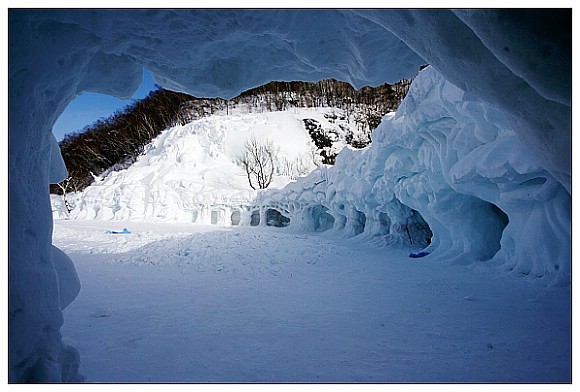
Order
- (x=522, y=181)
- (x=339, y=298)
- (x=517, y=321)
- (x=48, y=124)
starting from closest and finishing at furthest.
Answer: (x=48, y=124)
(x=517, y=321)
(x=339, y=298)
(x=522, y=181)

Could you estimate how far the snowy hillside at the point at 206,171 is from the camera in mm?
20516

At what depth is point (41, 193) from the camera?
73.3 inches

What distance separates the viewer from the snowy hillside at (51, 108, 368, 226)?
20516mm

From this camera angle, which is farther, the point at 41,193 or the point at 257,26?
the point at 257,26

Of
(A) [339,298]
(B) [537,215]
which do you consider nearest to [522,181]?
(B) [537,215]

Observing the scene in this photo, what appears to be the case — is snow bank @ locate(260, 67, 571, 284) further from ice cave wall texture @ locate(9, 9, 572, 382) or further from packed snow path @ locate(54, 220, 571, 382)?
packed snow path @ locate(54, 220, 571, 382)

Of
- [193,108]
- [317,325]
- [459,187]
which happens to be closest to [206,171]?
[193,108]

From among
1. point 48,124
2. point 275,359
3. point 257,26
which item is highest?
point 257,26

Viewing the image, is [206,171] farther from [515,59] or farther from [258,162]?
[515,59]

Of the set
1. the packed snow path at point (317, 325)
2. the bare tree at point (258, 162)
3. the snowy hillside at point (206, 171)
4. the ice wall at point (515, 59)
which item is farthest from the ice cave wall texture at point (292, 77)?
the bare tree at point (258, 162)

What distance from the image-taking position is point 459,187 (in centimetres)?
604

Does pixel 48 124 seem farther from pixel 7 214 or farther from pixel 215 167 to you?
pixel 215 167

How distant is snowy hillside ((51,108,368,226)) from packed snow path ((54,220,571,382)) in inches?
548

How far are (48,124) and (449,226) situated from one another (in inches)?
288
